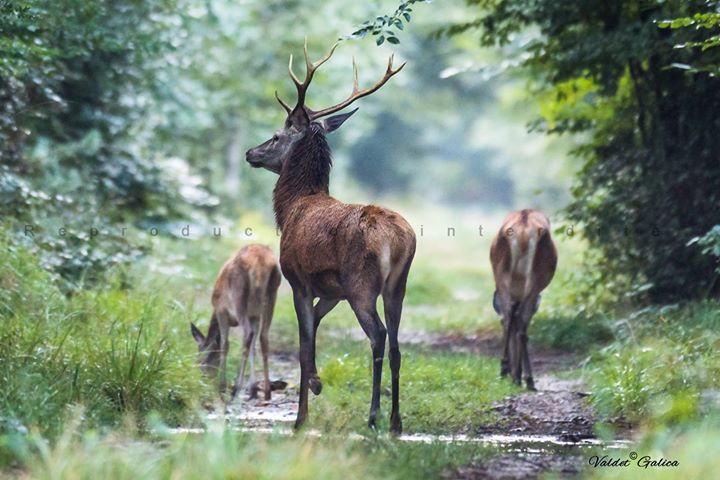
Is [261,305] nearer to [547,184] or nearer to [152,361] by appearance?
[152,361]

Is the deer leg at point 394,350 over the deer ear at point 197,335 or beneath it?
beneath

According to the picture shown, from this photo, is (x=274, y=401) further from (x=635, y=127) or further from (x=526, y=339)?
(x=635, y=127)

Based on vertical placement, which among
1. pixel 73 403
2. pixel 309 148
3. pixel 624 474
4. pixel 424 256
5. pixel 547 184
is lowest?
pixel 624 474

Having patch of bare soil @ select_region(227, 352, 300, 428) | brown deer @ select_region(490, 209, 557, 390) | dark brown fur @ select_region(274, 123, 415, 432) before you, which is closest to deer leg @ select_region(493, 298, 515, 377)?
brown deer @ select_region(490, 209, 557, 390)

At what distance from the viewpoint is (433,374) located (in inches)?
397

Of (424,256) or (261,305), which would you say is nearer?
(261,305)

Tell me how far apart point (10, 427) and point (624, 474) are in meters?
3.38

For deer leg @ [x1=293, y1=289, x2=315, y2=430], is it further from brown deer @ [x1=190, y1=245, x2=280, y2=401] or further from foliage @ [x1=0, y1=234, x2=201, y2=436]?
brown deer @ [x1=190, y1=245, x2=280, y2=401]

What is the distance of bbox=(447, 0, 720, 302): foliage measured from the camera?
1167 cm

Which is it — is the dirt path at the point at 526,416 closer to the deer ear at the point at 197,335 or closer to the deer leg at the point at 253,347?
the deer leg at the point at 253,347

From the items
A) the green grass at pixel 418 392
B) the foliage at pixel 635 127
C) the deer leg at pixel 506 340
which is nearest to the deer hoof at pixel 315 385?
the green grass at pixel 418 392

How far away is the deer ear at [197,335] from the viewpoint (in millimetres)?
10648

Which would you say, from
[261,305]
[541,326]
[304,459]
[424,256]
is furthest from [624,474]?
[424,256]

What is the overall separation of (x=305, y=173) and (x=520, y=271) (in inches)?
102
